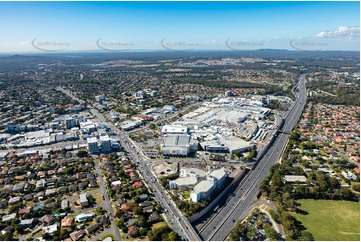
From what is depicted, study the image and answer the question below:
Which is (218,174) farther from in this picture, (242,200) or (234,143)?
(234,143)

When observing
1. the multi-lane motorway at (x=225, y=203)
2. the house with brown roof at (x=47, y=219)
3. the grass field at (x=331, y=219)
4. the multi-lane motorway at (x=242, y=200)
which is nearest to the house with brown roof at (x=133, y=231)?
the multi-lane motorway at (x=225, y=203)

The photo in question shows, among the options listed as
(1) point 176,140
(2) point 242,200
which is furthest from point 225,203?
(1) point 176,140

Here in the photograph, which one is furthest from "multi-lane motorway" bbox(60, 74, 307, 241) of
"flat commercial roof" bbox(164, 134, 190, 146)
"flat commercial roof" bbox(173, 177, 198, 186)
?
"flat commercial roof" bbox(164, 134, 190, 146)

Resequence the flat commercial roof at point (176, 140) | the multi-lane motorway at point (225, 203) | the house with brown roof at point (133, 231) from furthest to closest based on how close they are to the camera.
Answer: the flat commercial roof at point (176, 140), the multi-lane motorway at point (225, 203), the house with brown roof at point (133, 231)

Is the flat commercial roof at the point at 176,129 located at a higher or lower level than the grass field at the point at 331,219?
higher

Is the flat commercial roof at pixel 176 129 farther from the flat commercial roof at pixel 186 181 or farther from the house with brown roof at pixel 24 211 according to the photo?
the house with brown roof at pixel 24 211

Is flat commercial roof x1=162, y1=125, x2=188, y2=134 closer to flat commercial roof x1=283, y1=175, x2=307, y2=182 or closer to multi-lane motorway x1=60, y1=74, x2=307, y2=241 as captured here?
multi-lane motorway x1=60, y1=74, x2=307, y2=241
